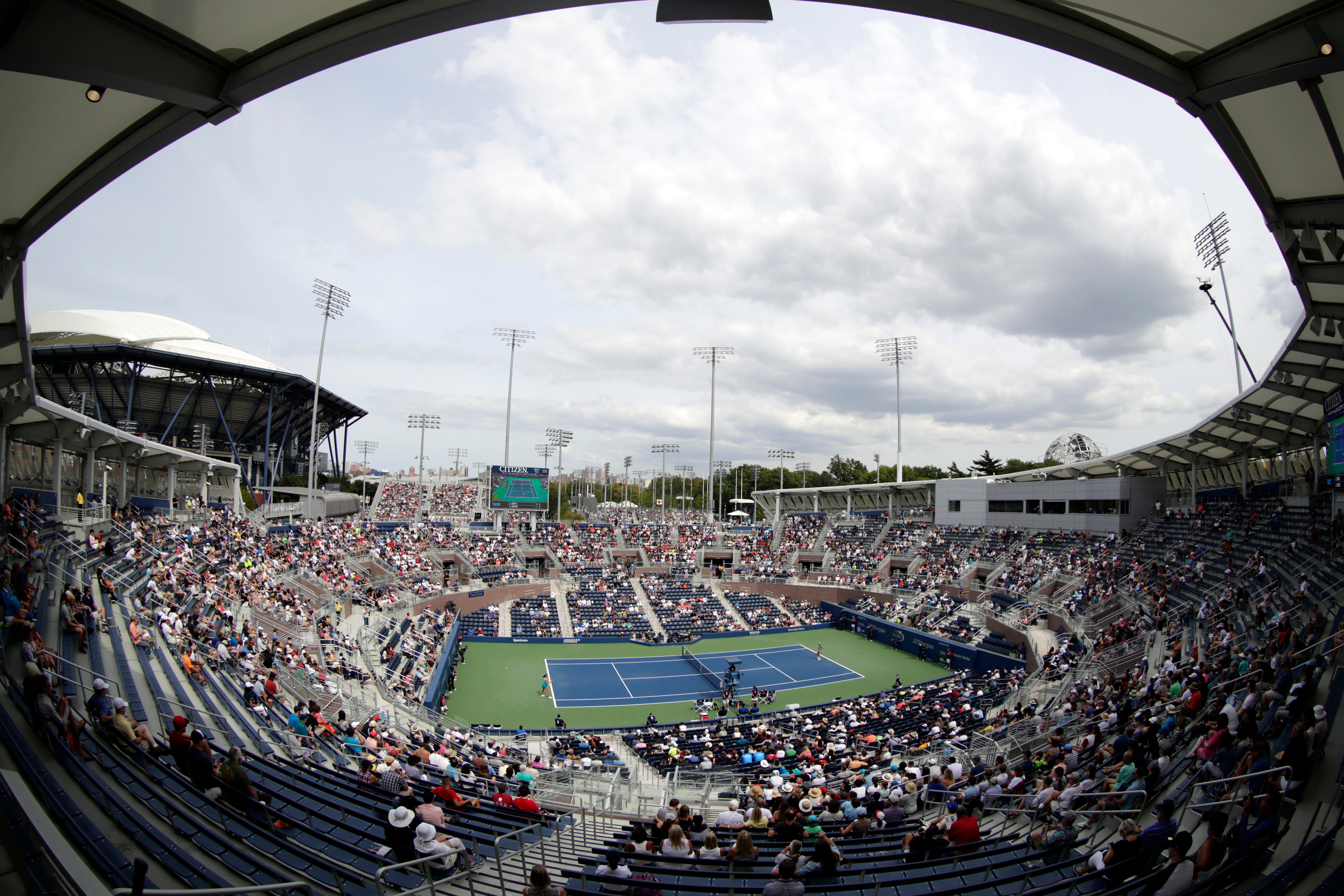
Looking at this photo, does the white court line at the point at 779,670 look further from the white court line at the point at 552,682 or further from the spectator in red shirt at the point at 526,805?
the spectator in red shirt at the point at 526,805

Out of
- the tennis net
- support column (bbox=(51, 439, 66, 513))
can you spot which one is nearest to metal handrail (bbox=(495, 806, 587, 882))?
the tennis net

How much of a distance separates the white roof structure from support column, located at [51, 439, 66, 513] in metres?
36.4

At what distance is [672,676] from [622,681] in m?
2.56

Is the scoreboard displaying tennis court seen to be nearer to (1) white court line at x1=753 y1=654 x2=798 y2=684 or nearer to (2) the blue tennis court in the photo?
(2) the blue tennis court

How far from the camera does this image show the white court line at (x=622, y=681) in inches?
1069

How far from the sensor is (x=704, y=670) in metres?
30.4

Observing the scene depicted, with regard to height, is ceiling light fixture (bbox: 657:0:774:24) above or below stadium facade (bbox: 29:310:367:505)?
below

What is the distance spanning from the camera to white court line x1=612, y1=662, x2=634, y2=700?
2715 cm

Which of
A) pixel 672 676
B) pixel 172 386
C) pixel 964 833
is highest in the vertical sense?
pixel 172 386

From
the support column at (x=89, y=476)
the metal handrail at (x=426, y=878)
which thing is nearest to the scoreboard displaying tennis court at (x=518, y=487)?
the support column at (x=89, y=476)

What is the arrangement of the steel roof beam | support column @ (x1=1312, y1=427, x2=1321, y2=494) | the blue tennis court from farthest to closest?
the blue tennis court
support column @ (x1=1312, y1=427, x2=1321, y2=494)
the steel roof beam

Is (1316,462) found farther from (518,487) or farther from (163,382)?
(163,382)

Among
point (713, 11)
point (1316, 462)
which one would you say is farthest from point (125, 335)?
point (1316, 462)

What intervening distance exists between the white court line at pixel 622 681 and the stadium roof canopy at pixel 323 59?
83.2 ft
